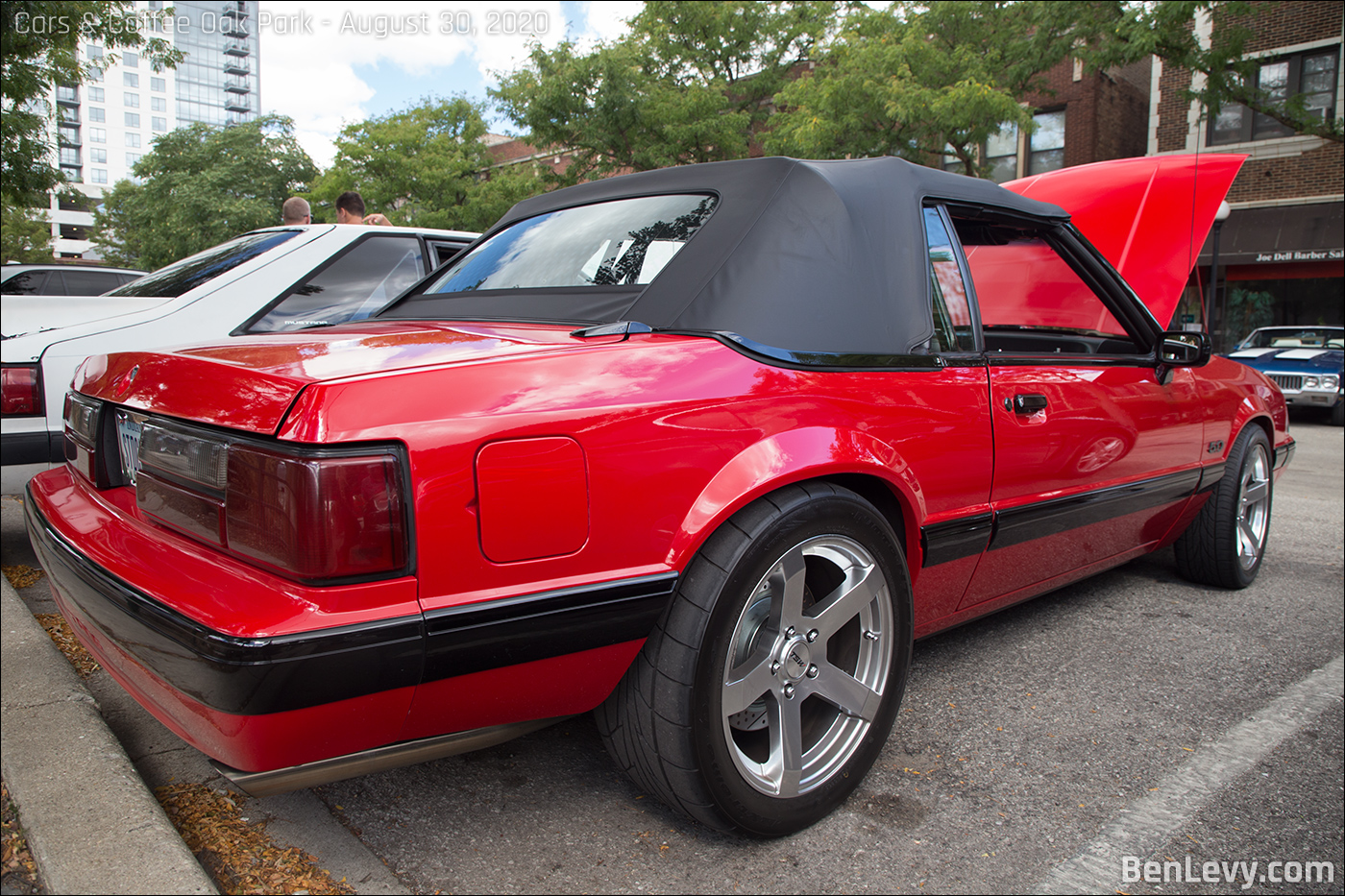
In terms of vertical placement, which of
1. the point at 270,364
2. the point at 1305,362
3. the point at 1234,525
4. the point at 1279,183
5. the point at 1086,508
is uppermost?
the point at 1279,183

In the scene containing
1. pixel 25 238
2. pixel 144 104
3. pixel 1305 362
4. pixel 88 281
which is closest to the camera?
pixel 88 281

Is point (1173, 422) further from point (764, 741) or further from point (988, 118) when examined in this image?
point (988, 118)

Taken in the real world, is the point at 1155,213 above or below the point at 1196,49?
below

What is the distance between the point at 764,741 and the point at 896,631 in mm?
421

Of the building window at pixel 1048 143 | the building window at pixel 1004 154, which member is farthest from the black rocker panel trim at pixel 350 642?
the building window at pixel 1048 143

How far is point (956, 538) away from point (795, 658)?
0.70 m

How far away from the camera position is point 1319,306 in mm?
18922

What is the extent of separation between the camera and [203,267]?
4.59 meters

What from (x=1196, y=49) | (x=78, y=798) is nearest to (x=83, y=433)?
(x=78, y=798)

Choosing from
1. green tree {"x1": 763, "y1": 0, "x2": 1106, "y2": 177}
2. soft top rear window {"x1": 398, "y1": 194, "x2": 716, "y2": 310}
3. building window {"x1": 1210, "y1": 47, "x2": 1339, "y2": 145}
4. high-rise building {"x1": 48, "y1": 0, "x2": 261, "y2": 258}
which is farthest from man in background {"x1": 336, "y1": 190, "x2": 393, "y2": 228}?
high-rise building {"x1": 48, "y1": 0, "x2": 261, "y2": 258}

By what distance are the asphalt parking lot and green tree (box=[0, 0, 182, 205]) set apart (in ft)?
26.7

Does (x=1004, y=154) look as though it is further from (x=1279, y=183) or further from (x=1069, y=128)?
(x=1279, y=183)

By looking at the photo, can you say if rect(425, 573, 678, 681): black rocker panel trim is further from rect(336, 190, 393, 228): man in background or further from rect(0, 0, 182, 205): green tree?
rect(0, 0, 182, 205): green tree

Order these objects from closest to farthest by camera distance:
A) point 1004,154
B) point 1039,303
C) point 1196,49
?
point 1039,303 → point 1196,49 → point 1004,154
